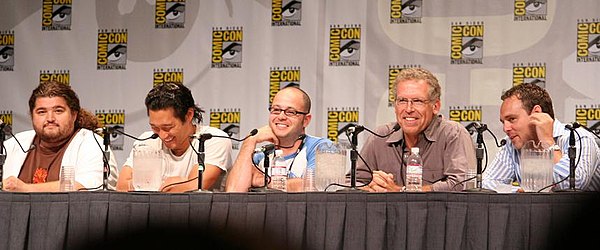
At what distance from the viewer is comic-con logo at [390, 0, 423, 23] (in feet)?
18.0

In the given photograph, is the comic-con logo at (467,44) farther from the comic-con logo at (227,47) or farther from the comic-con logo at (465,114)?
the comic-con logo at (227,47)

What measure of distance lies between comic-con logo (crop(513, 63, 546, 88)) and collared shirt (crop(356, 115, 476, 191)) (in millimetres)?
1310

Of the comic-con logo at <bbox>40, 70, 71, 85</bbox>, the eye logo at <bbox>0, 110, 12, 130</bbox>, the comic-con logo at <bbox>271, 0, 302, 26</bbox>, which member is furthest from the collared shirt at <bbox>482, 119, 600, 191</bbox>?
the eye logo at <bbox>0, 110, 12, 130</bbox>

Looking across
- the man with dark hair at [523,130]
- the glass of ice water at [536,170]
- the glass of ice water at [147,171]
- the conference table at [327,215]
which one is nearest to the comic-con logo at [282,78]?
the man with dark hair at [523,130]

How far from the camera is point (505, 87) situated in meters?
5.35

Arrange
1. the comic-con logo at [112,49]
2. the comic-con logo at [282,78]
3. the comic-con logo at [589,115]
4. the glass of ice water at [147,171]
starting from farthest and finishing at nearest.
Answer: the comic-con logo at [112,49] → the comic-con logo at [282,78] → the comic-con logo at [589,115] → the glass of ice water at [147,171]

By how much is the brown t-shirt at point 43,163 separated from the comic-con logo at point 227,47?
1551mm

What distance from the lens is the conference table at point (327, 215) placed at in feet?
10.7

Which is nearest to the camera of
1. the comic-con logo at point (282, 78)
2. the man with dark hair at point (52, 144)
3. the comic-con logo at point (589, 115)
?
the man with dark hair at point (52, 144)

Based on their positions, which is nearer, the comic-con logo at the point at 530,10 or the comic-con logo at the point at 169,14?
the comic-con logo at the point at 530,10

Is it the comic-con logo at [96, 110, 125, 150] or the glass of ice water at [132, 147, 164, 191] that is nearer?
the glass of ice water at [132, 147, 164, 191]

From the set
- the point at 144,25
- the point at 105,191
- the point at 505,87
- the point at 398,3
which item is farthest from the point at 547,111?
the point at 144,25

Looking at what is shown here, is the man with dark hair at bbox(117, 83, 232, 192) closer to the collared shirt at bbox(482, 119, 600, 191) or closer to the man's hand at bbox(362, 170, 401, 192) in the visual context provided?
the man's hand at bbox(362, 170, 401, 192)

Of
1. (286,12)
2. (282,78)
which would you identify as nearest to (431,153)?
(282,78)
